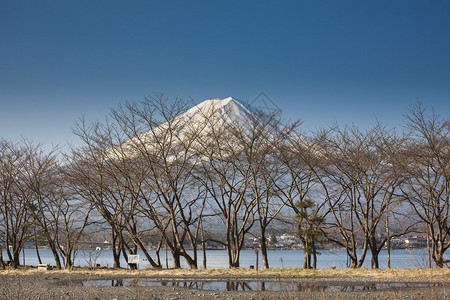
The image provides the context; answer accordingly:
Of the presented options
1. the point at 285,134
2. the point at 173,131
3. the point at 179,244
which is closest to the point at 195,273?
the point at 179,244

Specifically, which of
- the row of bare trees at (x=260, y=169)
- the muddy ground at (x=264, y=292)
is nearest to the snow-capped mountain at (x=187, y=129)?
the row of bare trees at (x=260, y=169)

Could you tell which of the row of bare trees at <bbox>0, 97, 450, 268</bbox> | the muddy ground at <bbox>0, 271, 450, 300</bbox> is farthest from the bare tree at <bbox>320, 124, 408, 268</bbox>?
the muddy ground at <bbox>0, 271, 450, 300</bbox>

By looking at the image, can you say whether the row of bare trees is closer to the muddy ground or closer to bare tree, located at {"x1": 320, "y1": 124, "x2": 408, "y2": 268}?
bare tree, located at {"x1": 320, "y1": 124, "x2": 408, "y2": 268}

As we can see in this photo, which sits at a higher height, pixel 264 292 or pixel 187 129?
pixel 187 129

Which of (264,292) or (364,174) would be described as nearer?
(264,292)

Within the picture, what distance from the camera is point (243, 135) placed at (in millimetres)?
20859

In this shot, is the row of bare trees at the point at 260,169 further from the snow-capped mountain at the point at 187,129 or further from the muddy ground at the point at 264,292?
the muddy ground at the point at 264,292

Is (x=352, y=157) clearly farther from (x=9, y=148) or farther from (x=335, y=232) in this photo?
(x=9, y=148)

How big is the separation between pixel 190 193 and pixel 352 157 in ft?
32.4

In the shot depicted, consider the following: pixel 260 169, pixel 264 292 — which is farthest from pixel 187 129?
pixel 264 292

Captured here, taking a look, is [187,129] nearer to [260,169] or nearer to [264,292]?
[260,169]

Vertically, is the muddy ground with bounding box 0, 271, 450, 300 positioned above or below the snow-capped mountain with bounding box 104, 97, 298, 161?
below

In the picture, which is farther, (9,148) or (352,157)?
(9,148)

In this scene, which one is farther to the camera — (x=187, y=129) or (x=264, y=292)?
(x=187, y=129)
